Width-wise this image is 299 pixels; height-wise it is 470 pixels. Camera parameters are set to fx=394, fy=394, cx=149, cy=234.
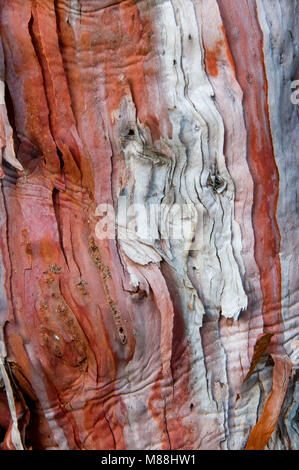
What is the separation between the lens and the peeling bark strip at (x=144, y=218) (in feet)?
3.10

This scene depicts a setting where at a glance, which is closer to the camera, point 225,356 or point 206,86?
point 206,86

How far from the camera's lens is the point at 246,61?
0.94 metres

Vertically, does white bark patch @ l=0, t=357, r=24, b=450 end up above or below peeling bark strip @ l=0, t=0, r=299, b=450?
below

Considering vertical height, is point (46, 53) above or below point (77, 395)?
above

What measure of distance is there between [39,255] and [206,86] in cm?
59

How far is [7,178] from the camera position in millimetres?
986

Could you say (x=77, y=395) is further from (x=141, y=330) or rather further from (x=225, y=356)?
(x=225, y=356)

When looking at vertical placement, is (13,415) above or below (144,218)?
below

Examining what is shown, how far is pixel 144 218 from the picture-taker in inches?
38.9

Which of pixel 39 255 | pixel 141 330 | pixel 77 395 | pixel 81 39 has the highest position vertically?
pixel 81 39

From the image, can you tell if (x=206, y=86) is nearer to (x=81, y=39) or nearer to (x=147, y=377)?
(x=81, y=39)

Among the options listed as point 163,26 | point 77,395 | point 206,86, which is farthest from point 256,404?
point 163,26

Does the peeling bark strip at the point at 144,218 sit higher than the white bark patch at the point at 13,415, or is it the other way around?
the peeling bark strip at the point at 144,218

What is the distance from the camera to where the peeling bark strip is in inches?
37.2
